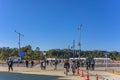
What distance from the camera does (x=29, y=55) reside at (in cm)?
14262

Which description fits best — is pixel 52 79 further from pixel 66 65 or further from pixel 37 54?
pixel 37 54

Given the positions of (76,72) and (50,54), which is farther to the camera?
(50,54)

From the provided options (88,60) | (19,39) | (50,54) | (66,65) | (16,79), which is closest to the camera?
(16,79)

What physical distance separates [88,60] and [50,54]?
13341 centimetres

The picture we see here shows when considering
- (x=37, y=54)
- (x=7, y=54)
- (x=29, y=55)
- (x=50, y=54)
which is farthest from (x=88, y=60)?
(x=50, y=54)

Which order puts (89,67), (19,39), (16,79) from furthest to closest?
(19,39)
(89,67)
(16,79)

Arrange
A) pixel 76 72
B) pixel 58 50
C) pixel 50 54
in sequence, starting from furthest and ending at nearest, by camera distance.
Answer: pixel 58 50
pixel 50 54
pixel 76 72

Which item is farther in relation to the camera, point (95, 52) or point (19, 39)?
point (95, 52)

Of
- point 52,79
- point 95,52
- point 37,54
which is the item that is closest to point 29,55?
point 37,54

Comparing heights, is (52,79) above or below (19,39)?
below

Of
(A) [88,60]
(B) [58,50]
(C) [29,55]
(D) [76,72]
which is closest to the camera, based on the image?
(D) [76,72]

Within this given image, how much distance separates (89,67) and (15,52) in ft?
357

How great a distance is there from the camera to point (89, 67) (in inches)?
2255

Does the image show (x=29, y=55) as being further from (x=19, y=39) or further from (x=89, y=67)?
(x=89, y=67)
